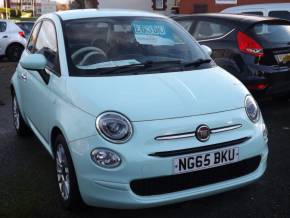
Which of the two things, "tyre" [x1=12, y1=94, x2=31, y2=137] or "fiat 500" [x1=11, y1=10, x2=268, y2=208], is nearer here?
"fiat 500" [x1=11, y1=10, x2=268, y2=208]

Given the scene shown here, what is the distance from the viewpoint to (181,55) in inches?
168

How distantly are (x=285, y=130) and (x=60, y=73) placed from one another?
3.19m

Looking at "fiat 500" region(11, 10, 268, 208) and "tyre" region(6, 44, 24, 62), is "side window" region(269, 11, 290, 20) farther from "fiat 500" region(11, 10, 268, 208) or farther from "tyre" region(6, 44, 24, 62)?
"tyre" region(6, 44, 24, 62)

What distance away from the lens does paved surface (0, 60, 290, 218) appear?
3.58 metres

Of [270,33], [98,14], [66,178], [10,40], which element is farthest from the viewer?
[10,40]

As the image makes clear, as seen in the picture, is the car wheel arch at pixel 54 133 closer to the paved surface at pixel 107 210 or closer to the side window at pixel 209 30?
the paved surface at pixel 107 210

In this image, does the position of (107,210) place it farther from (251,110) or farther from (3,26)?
(3,26)

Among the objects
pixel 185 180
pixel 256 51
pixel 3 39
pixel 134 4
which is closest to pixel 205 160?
pixel 185 180

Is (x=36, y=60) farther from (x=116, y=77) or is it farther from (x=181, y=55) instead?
(x=181, y=55)

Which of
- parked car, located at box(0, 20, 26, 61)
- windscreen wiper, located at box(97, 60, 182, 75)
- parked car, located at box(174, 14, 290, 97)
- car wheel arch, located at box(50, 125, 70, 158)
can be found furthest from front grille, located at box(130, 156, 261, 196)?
parked car, located at box(0, 20, 26, 61)

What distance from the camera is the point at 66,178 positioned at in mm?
3551

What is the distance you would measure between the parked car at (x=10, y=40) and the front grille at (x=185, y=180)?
12.6m

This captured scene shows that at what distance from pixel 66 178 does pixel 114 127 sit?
0.70 metres

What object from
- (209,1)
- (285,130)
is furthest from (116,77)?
(209,1)
